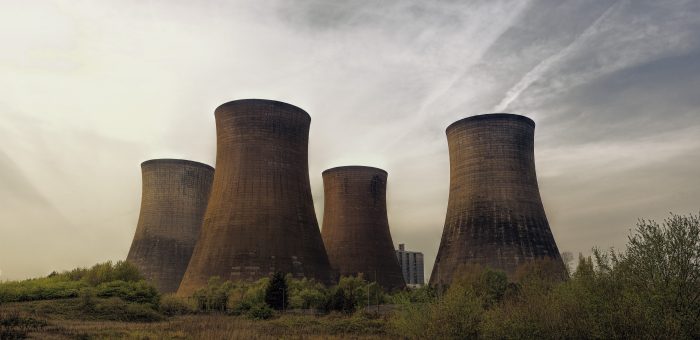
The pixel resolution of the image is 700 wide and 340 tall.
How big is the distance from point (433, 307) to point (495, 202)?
16073 millimetres

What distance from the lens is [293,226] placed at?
78.6 ft

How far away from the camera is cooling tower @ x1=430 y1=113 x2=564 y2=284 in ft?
83.0

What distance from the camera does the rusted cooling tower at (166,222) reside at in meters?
32.1

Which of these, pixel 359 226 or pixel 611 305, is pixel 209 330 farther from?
pixel 359 226

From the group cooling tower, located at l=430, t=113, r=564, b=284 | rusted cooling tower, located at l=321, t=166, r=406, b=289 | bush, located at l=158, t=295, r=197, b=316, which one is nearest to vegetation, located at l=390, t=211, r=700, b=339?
bush, located at l=158, t=295, r=197, b=316

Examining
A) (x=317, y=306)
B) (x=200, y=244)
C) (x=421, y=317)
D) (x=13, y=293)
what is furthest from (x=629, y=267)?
(x=200, y=244)

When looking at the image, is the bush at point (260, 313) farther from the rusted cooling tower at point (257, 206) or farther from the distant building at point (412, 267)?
the distant building at point (412, 267)

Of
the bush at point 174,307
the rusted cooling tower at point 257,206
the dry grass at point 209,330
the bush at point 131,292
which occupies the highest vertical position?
the rusted cooling tower at point 257,206

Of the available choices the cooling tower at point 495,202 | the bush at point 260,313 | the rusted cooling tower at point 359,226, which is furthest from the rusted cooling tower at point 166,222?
the bush at point 260,313

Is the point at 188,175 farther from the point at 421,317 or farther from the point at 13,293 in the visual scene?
the point at 421,317

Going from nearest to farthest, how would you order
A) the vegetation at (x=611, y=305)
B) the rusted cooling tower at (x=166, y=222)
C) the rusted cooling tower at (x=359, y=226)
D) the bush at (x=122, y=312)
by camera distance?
the vegetation at (x=611, y=305) < the bush at (x=122, y=312) < the rusted cooling tower at (x=166, y=222) < the rusted cooling tower at (x=359, y=226)

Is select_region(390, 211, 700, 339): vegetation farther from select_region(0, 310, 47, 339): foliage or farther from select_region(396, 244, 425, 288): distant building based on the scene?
select_region(396, 244, 425, 288): distant building

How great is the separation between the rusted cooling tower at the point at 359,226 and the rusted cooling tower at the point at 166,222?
865 cm

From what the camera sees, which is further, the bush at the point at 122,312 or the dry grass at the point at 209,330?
the bush at the point at 122,312
